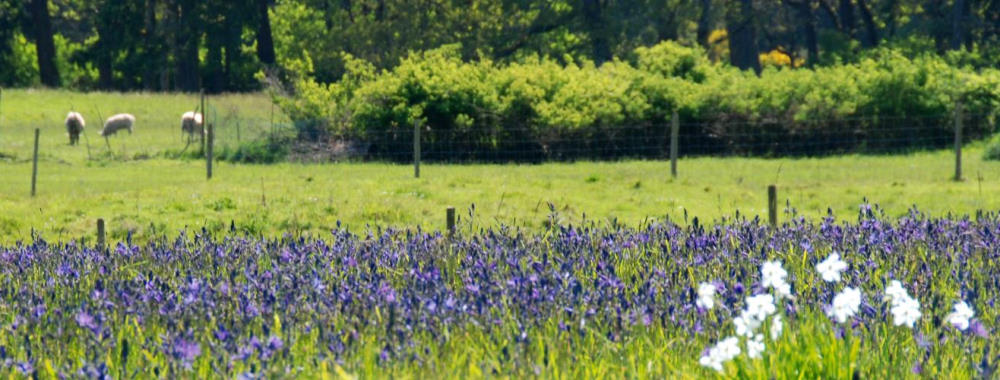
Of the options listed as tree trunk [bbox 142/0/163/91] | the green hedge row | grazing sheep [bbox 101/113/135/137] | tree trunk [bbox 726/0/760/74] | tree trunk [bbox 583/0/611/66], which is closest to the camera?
the green hedge row

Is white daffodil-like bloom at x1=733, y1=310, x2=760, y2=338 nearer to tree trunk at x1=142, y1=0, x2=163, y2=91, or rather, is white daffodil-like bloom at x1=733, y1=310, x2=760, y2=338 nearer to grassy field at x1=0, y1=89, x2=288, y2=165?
grassy field at x1=0, y1=89, x2=288, y2=165

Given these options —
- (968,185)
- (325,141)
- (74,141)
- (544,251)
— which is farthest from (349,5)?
(544,251)

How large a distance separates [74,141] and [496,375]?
3495 centimetres

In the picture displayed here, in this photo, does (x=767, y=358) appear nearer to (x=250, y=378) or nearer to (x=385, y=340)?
(x=385, y=340)

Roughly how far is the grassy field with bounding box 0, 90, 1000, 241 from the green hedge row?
1.97 meters

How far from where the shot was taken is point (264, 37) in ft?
203

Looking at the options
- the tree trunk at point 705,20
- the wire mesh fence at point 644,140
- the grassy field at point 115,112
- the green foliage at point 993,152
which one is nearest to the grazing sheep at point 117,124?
the grassy field at point 115,112

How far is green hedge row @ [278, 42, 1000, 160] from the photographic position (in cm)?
3119

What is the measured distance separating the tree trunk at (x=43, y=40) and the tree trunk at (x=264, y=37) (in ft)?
30.6

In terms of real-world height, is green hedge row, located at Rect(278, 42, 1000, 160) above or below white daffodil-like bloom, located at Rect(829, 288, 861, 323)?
above

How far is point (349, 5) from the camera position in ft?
199

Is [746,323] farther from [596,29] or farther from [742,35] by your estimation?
[742,35]

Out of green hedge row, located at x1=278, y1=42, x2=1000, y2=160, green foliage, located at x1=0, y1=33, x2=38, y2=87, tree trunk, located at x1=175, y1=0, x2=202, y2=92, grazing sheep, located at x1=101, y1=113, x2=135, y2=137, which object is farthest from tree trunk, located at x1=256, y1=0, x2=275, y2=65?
green hedge row, located at x1=278, y1=42, x2=1000, y2=160

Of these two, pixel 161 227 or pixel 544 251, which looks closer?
pixel 544 251
